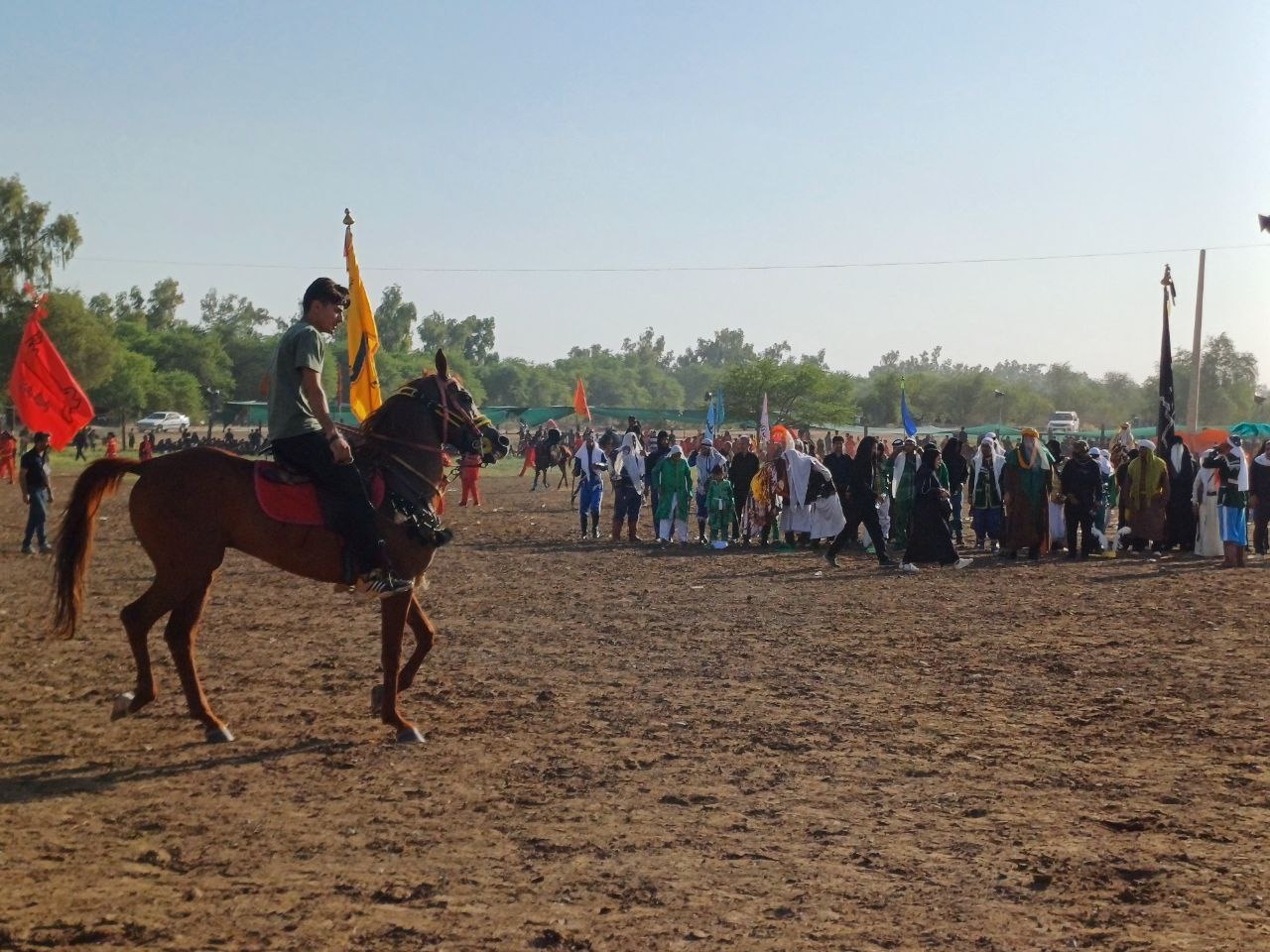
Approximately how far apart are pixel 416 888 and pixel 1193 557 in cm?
1816

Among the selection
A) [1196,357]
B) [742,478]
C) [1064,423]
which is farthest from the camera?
[1064,423]

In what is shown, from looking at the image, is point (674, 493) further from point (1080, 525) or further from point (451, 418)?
point (451, 418)

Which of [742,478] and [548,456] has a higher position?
[548,456]

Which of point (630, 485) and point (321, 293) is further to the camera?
point (630, 485)

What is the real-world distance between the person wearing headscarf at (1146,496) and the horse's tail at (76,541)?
16945 millimetres

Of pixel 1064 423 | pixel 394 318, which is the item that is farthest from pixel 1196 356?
pixel 394 318

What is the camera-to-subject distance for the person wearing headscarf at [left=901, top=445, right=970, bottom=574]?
1825cm

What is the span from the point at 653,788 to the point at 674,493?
15.7 m

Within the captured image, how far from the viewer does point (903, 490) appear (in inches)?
824

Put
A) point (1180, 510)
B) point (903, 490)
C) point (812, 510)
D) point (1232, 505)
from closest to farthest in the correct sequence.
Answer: point (1232, 505), point (903, 490), point (1180, 510), point (812, 510)

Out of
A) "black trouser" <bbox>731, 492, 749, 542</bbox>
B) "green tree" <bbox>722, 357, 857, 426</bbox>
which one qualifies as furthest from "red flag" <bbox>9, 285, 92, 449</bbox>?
"green tree" <bbox>722, 357, 857, 426</bbox>

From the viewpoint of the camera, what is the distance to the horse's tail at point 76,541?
8070 mm

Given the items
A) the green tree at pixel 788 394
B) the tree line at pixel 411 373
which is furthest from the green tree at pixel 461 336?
the green tree at pixel 788 394

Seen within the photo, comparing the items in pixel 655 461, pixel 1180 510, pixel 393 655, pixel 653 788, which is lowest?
pixel 653 788
